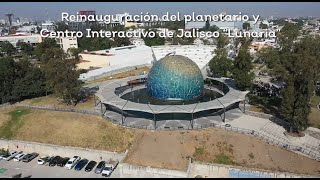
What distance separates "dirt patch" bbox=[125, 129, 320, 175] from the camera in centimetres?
3170

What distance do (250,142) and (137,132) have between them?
1354cm

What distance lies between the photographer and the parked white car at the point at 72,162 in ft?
115

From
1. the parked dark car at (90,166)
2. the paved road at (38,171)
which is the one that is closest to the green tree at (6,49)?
the paved road at (38,171)

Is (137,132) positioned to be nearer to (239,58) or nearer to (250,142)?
(250,142)

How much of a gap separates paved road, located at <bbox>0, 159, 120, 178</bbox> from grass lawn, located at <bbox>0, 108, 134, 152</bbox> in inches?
152

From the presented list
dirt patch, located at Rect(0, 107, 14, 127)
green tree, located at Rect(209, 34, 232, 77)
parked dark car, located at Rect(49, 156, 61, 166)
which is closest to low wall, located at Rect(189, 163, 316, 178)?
parked dark car, located at Rect(49, 156, 61, 166)

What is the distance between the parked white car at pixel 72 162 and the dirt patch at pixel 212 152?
264 inches

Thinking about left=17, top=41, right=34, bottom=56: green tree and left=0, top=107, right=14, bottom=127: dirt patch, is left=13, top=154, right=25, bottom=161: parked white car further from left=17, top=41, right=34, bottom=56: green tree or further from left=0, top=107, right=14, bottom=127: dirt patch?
left=17, top=41, right=34, bottom=56: green tree

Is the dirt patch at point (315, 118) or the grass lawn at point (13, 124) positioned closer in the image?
the dirt patch at point (315, 118)

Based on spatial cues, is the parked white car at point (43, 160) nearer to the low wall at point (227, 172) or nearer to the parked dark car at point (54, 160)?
the parked dark car at point (54, 160)

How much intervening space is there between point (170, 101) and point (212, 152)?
1191cm

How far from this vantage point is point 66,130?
4084 centimetres

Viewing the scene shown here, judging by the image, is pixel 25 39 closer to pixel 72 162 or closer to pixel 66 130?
pixel 66 130

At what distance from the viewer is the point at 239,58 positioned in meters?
48.5
